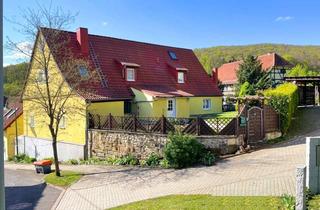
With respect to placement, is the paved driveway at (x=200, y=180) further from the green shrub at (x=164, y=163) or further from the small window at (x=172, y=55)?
the small window at (x=172, y=55)

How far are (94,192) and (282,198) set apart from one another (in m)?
7.39

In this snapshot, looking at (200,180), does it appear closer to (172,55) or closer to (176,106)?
(176,106)

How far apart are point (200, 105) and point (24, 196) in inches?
812

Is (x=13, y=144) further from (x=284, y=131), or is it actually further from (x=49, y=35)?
(x=284, y=131)

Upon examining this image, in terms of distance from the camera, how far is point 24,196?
47.6ft

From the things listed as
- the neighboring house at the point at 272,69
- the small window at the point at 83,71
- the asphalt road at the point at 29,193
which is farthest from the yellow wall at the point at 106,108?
the neighboring house at the point at 272,69

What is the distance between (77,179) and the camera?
16141 mm

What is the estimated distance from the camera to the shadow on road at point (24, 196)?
13.1 m

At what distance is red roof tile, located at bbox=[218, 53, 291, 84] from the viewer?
56287 millimetres

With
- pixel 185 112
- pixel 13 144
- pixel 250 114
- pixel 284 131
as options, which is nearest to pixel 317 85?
pixel 185 112

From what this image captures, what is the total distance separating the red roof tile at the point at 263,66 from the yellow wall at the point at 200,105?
18075 millimetres

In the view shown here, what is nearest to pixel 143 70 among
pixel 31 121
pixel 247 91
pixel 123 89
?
pixel 123 89

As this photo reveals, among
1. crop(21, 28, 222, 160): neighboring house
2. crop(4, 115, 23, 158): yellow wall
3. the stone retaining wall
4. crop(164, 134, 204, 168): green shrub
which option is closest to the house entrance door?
crop(21, 28, 222, 160): neighboring house

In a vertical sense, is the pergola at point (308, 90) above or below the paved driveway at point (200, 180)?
above
